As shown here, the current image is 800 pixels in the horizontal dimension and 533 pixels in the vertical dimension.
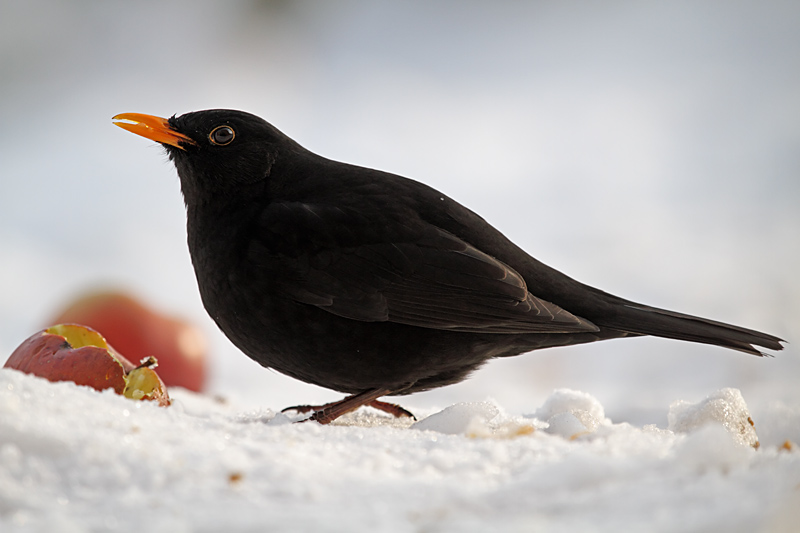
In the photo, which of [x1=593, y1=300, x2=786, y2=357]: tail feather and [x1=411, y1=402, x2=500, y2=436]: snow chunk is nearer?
[x1=411, y1=402, x2=500, y2=436]: snow chunk

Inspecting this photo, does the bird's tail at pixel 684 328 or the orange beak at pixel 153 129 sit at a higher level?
the orange beak at pixel 153 129

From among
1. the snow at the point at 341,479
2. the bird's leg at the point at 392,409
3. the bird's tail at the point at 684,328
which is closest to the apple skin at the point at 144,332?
the bird's leg at the point at 392,409

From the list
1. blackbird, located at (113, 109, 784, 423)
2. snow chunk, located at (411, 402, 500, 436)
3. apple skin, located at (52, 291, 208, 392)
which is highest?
blackbird, located at (113, 109, 784, 423)

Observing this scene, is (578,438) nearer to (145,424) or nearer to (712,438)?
(712,438)

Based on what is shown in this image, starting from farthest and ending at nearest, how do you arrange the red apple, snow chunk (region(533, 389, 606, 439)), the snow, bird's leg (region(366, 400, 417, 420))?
bird's leg (region(366, 400, 417, 420))
snow chunk (region(533, 389, 606, 439))
the red apple
the snow

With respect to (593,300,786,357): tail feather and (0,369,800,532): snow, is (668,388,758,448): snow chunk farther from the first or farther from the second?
(0,369,800,532): snow

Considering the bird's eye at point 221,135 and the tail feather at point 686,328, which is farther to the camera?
the bird's eye at point 221,135

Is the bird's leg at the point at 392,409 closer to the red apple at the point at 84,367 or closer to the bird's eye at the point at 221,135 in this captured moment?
the red apple at the point at 84,367

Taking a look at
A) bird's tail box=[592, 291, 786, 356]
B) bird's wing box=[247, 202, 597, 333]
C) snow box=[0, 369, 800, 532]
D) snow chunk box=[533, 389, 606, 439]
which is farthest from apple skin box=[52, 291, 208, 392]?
bird's tail box=[592, 291, 786, 356]
